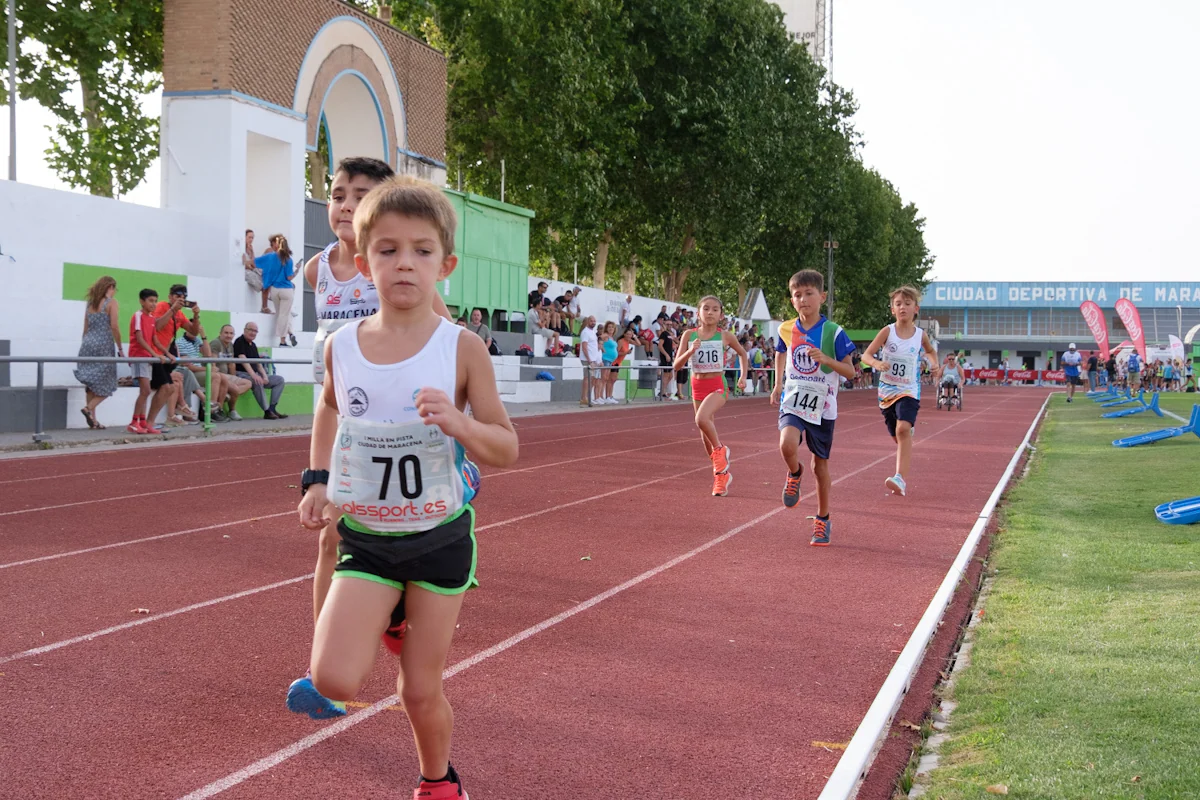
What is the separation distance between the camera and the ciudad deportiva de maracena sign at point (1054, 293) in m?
110

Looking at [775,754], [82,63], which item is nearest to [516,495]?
[775,754]

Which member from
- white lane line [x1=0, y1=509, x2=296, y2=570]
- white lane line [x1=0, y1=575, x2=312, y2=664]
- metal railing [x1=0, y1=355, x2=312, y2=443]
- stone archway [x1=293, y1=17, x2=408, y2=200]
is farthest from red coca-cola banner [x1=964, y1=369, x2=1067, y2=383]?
white lane line [x1=0, y1=575, x2=312, y2=664]

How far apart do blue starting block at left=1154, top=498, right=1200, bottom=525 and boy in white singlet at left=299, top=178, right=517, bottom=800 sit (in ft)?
27.2

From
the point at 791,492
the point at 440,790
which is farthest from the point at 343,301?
the point at 791,492

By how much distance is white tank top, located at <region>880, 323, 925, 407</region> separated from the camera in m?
11.2

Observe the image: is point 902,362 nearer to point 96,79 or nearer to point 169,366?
point 169,366

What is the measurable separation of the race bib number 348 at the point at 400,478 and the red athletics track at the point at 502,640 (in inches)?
43.7

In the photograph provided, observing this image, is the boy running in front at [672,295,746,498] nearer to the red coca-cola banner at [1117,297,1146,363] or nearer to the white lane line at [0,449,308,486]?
the white lane line at [0,449,308,486]

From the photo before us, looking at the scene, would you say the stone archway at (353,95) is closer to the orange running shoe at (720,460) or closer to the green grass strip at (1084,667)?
the orange running shoe at (720,460)

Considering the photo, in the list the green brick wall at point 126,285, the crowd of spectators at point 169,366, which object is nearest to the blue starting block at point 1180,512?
the crowd of spectators at point 169,366

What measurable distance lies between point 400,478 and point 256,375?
15787 mm

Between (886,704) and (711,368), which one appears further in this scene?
(711,368)

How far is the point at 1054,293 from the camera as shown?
363ft

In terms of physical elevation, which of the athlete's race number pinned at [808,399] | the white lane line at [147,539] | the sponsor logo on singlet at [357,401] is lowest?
the white lane line at [147,539]
